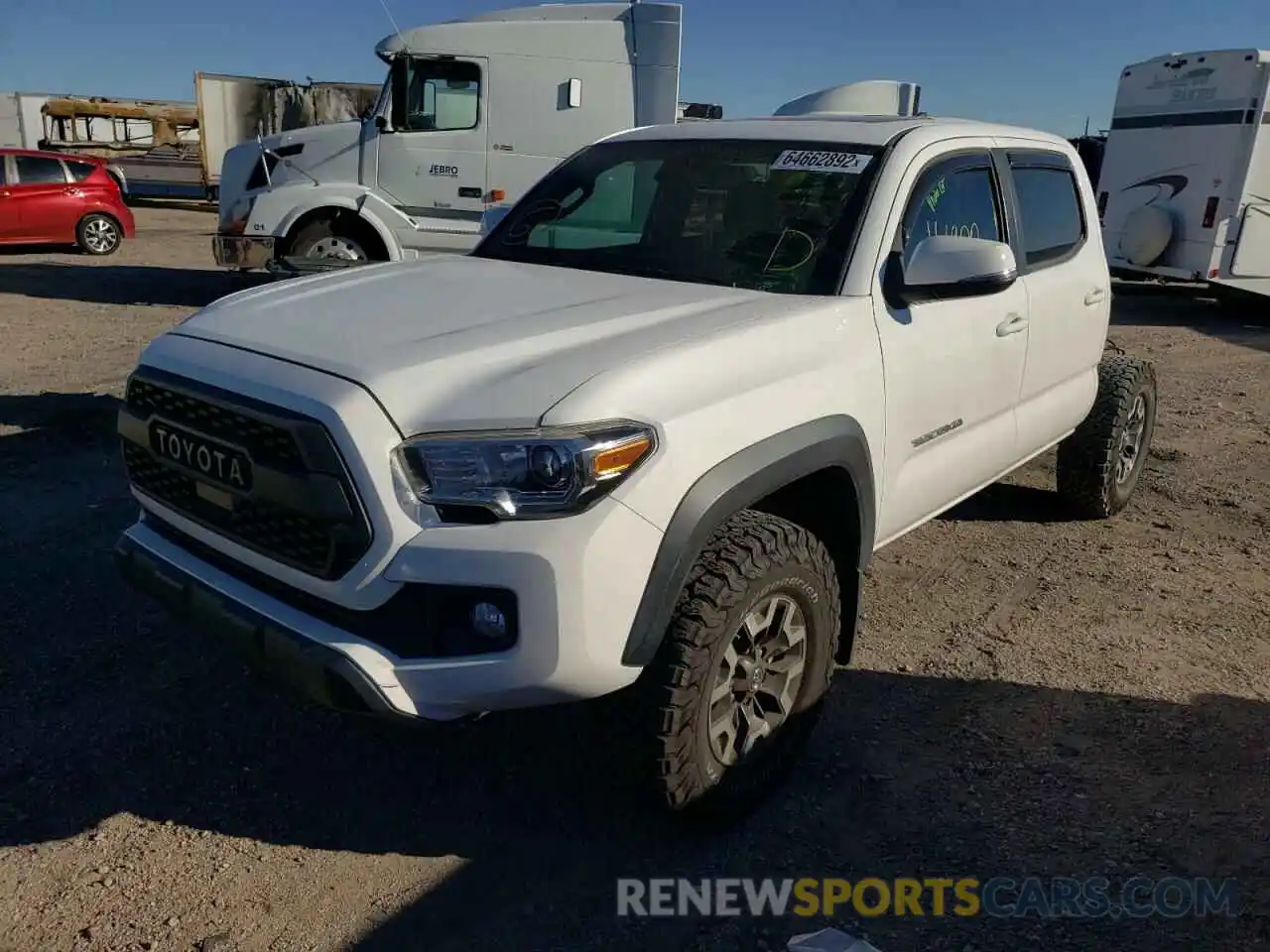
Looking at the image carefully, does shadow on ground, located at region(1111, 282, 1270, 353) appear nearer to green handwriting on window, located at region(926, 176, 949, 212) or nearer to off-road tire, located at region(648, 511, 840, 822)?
green handwriting on window, located at region(926, 176, 949, 212)

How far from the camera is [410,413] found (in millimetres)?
2285

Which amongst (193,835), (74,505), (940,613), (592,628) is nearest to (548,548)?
(592,628)

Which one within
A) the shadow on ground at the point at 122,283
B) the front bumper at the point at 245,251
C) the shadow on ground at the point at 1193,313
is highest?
the front bumper at the point at 245,251

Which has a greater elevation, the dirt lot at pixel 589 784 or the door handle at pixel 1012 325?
the door handle at pixel 1012 325

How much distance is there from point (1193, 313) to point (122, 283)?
48.3ft

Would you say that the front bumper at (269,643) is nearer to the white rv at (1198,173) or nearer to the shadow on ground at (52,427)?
the shadow on ground at (52,427)

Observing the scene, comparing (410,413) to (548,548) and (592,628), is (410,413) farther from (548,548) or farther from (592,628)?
(592,628)

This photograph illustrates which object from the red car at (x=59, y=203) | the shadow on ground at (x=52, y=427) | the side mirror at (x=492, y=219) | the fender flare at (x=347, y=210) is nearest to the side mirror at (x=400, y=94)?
the fender flare at (x=347, y=210)

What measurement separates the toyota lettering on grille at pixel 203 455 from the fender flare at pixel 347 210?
8.32 metres

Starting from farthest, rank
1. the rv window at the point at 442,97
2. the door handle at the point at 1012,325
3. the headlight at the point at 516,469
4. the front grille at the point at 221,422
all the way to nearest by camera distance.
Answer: the rv window at the point at 442,97, the door handle at the point at 1012,325, the front grille at the point at 221,422, the headlight at the point at 516,469

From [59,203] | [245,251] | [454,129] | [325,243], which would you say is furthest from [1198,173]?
[59,203]

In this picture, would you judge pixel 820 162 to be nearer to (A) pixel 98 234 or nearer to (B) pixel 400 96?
(B) pixel 400 96

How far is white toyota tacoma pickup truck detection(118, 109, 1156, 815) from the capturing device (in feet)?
7.36

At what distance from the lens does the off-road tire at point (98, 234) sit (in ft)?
52.8
